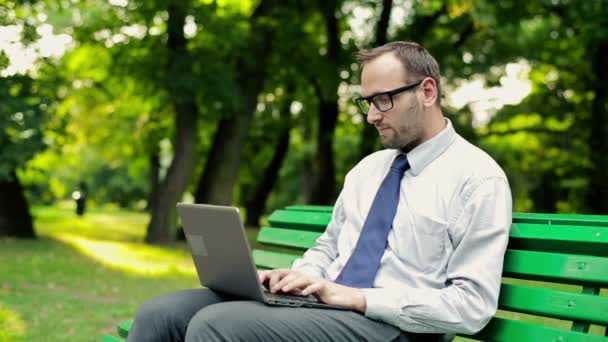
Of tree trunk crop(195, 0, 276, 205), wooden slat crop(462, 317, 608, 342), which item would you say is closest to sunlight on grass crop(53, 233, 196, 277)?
tree trunk crop(195, 0, 276, 205)

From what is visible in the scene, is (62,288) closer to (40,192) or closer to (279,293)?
(279,293)

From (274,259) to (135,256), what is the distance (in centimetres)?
1047

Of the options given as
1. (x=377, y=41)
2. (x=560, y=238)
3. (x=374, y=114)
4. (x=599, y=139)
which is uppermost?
(x=377, y=41)

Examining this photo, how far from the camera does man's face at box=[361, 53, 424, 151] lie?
3133 mm

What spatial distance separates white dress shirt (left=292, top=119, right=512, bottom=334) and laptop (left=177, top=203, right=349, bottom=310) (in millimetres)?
266

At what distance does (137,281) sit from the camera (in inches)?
424

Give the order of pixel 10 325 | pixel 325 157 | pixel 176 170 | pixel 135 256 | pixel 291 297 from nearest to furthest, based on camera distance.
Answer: pixel 291 297 → pixel 10 325 → pixel 135 256 → pixel 176 170 → pixel 325 157

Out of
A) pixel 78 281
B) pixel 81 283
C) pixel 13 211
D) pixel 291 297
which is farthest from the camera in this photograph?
pixel 13 211

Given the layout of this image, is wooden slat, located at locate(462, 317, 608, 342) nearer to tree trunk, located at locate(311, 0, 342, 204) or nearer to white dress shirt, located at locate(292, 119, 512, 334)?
white dress shirt, located at locate(292, 119, 512, 334)

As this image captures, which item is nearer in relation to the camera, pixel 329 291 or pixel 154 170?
pixel 329 291

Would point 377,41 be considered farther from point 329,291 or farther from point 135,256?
point 329,291

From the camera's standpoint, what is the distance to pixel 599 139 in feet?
57.2

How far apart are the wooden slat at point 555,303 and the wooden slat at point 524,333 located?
2.3 inches

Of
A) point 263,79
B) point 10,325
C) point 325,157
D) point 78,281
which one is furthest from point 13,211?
point 10,325
